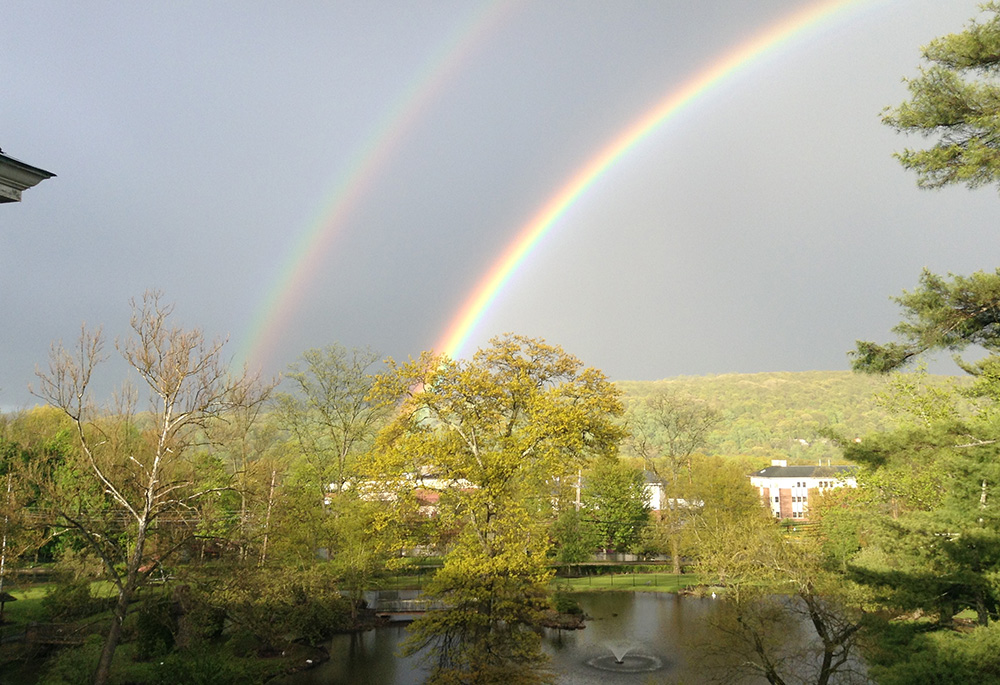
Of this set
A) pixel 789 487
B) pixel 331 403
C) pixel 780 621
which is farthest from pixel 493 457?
pixel 789 487

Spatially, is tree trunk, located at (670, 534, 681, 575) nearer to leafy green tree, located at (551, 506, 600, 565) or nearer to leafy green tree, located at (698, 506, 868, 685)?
leafy green tree, located at (551, 506, 600, 565)

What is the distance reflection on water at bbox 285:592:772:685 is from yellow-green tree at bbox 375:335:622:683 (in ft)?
14.3

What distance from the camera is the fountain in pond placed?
24906 millimetres

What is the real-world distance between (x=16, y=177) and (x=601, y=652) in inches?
1088

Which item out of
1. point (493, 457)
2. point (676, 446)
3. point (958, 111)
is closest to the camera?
point (958, 111)

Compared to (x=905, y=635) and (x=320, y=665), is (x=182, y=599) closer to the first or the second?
(x=320, y=665)

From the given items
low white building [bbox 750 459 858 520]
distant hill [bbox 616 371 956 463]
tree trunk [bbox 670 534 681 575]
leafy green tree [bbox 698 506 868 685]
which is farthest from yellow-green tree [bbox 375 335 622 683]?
distant hill [bbox 616 371 956 463]

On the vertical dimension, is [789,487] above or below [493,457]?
above

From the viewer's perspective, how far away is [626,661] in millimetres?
26000

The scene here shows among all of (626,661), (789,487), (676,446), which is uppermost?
(789,487)

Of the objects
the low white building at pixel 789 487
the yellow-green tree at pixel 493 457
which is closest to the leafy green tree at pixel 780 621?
the yellow-green tree at pixel 493 457

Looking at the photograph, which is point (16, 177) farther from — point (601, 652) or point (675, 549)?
point (675, 549)

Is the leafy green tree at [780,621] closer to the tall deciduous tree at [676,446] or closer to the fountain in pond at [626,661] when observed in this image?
the fountain in pond at [626,661]

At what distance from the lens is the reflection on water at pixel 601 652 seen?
76.9 ft
